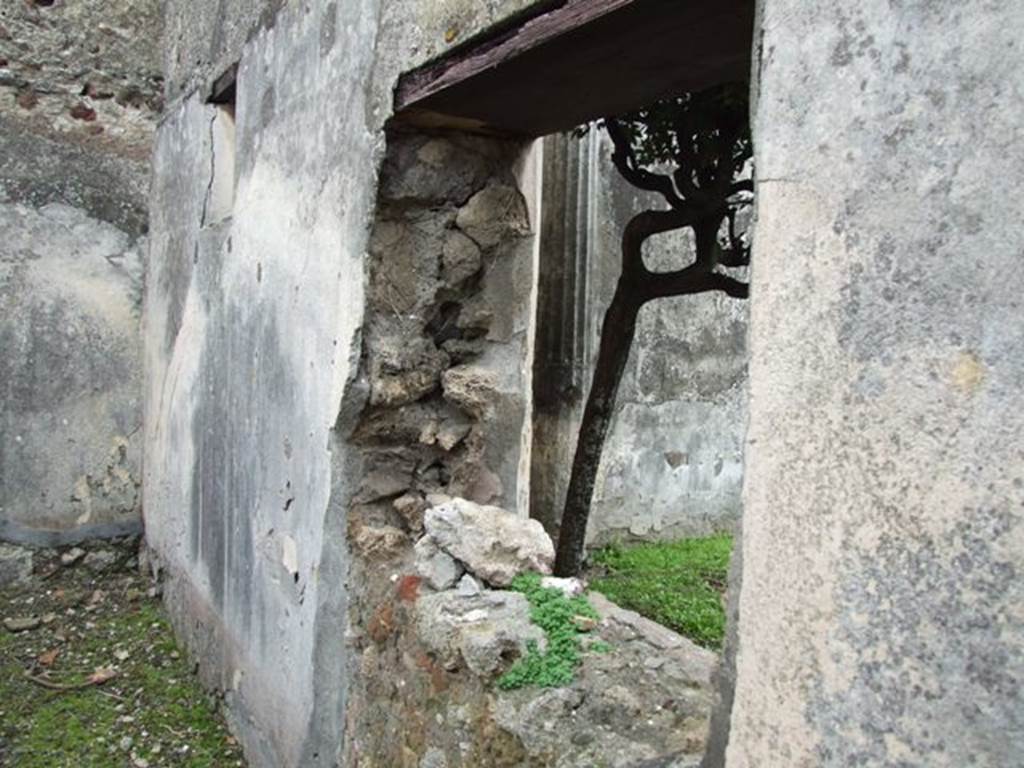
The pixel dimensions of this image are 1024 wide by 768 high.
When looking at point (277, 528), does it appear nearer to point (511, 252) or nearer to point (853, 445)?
point (511, 252)

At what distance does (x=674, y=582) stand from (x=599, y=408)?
176cm

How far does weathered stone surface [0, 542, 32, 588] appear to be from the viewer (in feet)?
14.3

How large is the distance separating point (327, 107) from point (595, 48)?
112 cm

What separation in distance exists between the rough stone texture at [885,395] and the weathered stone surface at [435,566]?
111 cm

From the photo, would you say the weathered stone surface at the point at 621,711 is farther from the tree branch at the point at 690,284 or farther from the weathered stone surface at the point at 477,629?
the tree branch at the point at 690,284

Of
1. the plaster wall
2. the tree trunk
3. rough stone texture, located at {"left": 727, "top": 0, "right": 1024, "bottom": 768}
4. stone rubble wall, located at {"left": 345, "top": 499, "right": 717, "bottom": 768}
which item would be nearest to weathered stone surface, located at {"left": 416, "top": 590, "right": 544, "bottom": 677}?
stone rubble wall, located at {"left": 345, "top": 499, "right": 717, "bottom": 768}

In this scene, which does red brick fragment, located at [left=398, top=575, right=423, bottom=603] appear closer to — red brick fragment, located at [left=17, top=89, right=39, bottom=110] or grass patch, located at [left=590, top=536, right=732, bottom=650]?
grass patch, located at [left=590, top=536, right=732, bottom=650]

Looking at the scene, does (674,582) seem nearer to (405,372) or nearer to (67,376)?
(405,372)

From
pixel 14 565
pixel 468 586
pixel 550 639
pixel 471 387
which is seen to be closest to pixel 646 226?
pixel 471 387

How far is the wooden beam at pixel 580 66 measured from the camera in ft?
4.91

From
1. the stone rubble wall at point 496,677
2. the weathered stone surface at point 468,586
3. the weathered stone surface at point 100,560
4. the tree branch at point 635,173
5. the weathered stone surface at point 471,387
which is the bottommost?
the weathered stone surface at point 100,560

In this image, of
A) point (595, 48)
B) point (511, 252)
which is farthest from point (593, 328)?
point (595, 48)

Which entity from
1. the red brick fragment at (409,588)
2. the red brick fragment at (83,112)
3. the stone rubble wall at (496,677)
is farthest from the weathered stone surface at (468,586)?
the red brick fragment at (83,112)

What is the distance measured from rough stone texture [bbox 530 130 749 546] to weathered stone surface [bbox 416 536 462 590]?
300 cm
